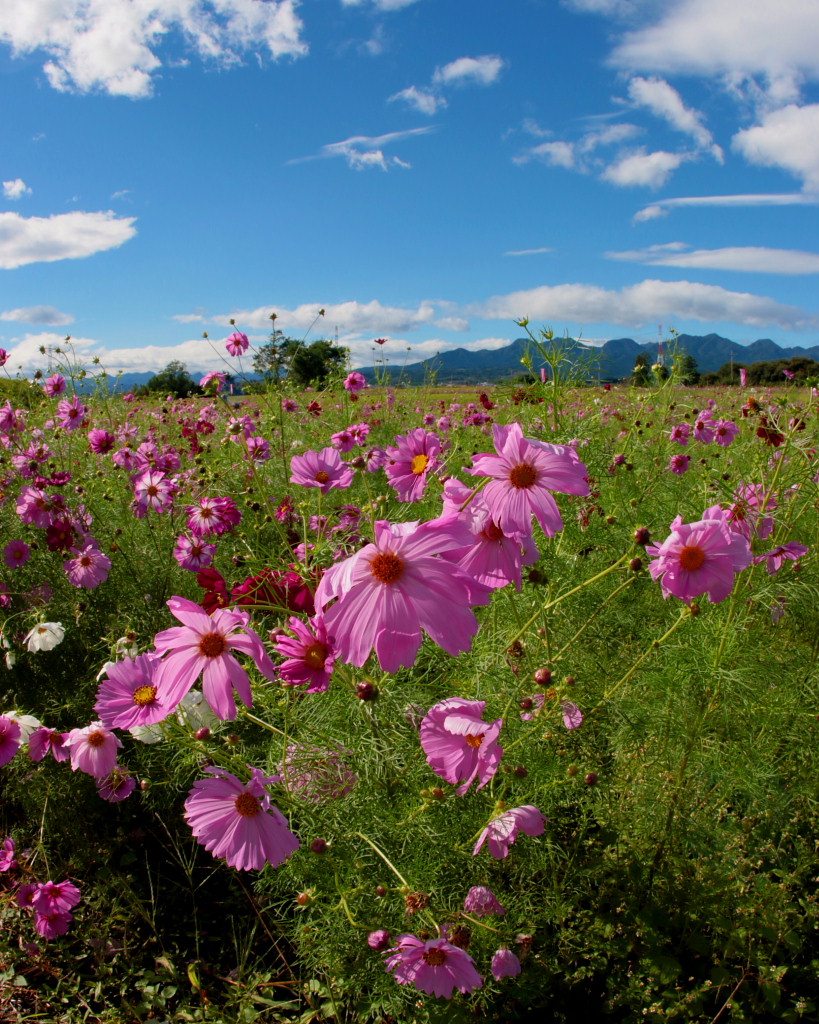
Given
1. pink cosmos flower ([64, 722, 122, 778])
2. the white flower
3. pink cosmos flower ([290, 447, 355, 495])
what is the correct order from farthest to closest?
the white flower → pink cosmos flower ([290, 447, 355, 495]) → pink cosmos flower ([64, 722, 122, 778])

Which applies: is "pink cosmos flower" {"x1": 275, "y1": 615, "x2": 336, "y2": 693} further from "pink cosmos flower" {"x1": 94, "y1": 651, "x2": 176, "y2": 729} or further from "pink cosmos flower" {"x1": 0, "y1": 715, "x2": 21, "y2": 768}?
"pink cosmos flower" {"x1": 0, "y1": 715, "x2": 21, "y2": 768}

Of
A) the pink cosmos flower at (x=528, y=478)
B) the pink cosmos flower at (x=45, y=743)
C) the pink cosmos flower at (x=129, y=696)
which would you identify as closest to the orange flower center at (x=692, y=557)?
the pink cosmos flower at (x=528, y=478)

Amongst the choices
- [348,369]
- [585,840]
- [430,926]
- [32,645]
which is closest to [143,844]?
[32,645]

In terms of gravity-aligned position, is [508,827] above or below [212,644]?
below

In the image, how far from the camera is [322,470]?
4.78 feet

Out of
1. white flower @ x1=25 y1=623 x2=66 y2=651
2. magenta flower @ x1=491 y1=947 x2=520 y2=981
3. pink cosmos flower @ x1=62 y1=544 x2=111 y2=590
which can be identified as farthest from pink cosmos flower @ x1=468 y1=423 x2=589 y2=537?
pink cosmos flower @ x1=62 y1=544 x2=111 y2=590

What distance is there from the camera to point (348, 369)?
404 cm

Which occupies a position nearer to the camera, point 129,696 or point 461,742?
point 461,742

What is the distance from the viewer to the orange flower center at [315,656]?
0.95m

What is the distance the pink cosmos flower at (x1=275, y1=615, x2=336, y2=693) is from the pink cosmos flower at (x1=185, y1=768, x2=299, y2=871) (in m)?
0.23

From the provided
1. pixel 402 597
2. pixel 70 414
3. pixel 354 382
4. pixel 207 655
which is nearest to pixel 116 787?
pixel 207 655

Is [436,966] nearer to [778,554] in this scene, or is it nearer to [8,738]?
[8,738]

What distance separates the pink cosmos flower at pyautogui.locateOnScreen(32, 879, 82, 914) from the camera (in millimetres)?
1548

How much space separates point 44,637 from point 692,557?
161 cm
